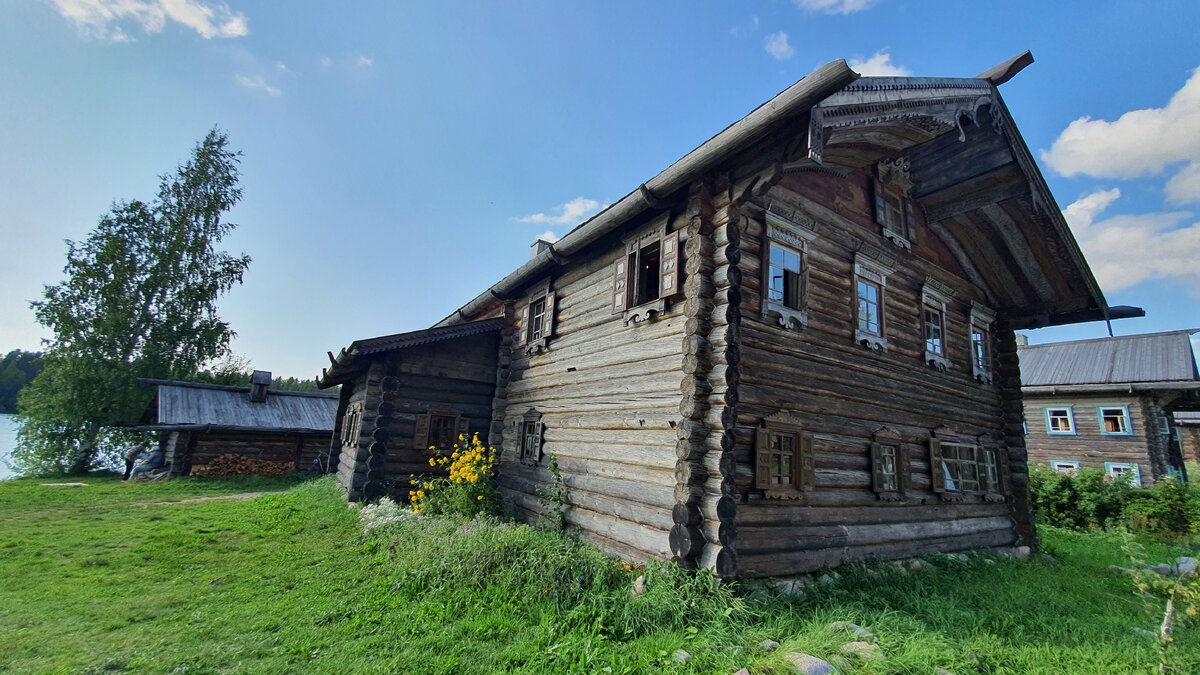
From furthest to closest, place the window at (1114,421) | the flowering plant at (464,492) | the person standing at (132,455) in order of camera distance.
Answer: the person standing at (132,455) → the window at (1114,421) → the flowering plant at (464,492)

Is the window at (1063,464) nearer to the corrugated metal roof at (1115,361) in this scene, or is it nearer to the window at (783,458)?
the corrugated metal roof at (1115,361)

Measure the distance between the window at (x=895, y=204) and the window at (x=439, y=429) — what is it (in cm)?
1049

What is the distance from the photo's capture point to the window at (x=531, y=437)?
1058 cm

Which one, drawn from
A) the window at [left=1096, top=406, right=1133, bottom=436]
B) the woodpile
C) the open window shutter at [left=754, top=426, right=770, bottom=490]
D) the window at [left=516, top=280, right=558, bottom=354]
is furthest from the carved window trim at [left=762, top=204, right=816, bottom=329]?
the window at [left=1096, top=406, right=1133, bottom=436]

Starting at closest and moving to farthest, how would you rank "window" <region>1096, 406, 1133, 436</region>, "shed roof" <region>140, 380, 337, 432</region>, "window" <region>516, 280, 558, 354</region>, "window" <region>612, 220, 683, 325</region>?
1. "window" <region>612, 220, 683, 325</region>
2. "window" <region>516, 280, 558, 354</region>
3. "shed roof" <region>140, 380, 337, 432</region>
4. "window" <region>1096, 406, 1133, 436</region>

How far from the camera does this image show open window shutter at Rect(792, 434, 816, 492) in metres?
7.33

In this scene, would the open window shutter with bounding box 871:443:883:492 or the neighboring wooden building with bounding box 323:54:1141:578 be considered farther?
the open window shutter with bounding box 871:443:883:492

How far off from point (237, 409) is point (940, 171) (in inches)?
1029

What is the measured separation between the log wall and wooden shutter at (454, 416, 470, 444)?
26.8ft

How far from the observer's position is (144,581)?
6.86 metres

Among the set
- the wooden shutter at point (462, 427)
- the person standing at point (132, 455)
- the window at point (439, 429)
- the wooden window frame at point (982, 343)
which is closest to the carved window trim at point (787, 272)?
the wooden window frame at point (982, 343)

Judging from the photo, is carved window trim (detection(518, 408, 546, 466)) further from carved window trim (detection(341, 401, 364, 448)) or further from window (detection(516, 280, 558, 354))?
carved window trim (detection(341, 401, 364, 448))

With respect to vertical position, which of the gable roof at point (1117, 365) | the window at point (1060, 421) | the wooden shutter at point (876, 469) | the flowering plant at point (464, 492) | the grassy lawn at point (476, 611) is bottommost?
the grassy lawn at point (476, 611)

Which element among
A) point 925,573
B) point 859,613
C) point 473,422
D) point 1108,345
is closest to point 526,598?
point 859,613
